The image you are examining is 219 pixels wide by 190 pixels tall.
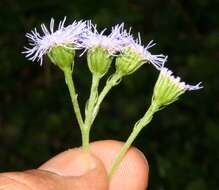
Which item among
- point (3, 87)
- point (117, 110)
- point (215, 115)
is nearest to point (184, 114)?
point (215, 115)

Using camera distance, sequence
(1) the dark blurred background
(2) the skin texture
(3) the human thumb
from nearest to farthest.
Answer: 1. (2) the skin texture
2. (3) the human thumb
3. (1) the dark blurred background

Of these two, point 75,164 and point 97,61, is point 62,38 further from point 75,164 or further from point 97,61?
point 75,164

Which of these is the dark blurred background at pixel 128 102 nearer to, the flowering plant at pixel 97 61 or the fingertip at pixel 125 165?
the fingertip at pixel 125 165

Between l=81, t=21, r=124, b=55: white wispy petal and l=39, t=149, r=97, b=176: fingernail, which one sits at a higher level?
l=81, t=21, r=124, b=55: white wispy petal

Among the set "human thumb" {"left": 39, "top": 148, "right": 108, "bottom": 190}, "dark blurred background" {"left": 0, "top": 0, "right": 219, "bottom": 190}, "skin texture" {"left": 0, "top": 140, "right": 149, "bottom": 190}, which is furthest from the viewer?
"dark blurred background" {"left": 0, "top": 0, "right": 219, "bottom": 190}

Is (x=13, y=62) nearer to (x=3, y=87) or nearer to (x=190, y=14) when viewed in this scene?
(x=3, y=87)

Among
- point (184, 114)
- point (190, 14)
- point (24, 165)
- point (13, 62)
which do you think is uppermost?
point (190, 14)

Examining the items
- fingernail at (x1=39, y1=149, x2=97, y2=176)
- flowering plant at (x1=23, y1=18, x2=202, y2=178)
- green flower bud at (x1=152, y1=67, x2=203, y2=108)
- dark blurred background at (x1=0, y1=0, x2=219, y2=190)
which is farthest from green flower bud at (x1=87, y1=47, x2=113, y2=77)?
dark blurred background at (x1=0, y1=0, x2=219, y2=190)

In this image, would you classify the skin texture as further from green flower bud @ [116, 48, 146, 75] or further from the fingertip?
green flower bud @ [116, 48, 146, 75]

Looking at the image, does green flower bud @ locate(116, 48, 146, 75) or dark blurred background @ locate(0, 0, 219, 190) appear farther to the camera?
dark blurred background @ locate(0, 0, 219, 190)
